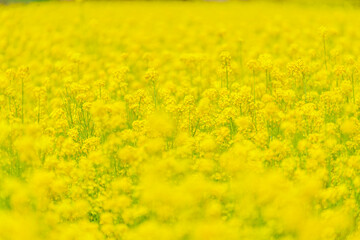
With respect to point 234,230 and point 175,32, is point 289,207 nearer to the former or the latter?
point 234,230

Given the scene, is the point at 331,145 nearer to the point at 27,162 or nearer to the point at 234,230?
the point at 234,230

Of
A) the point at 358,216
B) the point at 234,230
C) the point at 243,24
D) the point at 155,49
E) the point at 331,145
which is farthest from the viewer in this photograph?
the point at 243,24

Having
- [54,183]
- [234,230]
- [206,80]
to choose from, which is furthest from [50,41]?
[234,230]

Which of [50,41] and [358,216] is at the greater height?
[50,41]

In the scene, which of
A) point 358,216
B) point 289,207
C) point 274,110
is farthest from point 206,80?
point 289,207

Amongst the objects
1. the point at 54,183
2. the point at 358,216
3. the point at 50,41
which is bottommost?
the point at 358,216

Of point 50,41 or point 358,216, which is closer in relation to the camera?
point 358,216

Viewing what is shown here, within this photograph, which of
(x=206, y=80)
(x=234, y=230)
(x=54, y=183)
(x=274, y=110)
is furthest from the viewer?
(x=206, y=80)

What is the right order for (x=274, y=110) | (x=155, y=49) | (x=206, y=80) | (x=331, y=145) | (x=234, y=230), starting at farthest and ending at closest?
(x=155, y=49) < (x=206, y=80) < (x=274, y=110) < (x=331, y=145) < (x=234, y=230)

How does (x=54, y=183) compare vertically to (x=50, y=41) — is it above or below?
below
